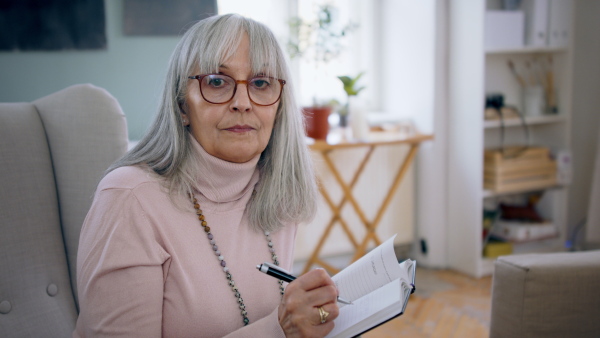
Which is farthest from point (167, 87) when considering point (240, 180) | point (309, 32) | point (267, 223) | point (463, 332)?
point (463, 332)

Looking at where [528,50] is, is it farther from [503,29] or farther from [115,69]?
[115,69]

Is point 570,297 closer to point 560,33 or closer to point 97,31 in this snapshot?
point 97,31

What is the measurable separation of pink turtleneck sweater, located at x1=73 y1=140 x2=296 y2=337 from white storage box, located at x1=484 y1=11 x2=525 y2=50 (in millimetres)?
2320

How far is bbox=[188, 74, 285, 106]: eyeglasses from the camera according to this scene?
113cm

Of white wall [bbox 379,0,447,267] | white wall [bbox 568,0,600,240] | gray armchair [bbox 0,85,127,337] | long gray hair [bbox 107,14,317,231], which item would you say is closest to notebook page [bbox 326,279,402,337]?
long gray hair [bbox 107,14,317,231]

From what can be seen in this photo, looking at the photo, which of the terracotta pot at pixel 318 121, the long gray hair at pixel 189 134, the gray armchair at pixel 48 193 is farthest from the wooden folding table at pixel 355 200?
the gray armchair at pixel 48 193

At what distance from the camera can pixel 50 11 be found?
1995 millimetres

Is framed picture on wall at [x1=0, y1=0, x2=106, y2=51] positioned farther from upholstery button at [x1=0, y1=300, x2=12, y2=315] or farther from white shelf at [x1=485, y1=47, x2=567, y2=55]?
white shelf at [x1=485, y1=47, x2=567, y2=55]

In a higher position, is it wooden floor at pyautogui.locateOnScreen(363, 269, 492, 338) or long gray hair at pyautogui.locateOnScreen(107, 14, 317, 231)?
long gray hair at pyautogui.locateOnScreen(107, 14, 317, 231)

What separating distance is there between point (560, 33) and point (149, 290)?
312 centimetres

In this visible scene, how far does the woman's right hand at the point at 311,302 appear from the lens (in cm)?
98

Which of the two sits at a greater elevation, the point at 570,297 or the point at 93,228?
the point at 93,228

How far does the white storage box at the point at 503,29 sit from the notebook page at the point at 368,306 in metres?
2.40

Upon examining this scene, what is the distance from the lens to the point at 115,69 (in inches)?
81.3
